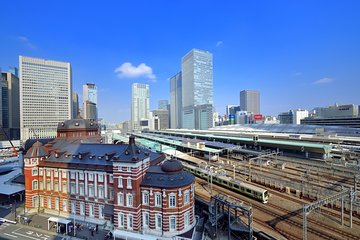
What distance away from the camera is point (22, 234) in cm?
3538

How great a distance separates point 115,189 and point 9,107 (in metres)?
A: 206

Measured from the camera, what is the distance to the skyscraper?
17789cm

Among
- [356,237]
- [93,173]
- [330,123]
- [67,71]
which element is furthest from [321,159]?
[67,71]

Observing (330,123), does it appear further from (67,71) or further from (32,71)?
(32,71)

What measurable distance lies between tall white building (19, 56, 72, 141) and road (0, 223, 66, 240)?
145 meters

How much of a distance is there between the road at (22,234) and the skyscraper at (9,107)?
180 m

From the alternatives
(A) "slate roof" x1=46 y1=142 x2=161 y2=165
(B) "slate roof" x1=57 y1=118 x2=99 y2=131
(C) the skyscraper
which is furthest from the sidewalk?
(C) the skyscraper

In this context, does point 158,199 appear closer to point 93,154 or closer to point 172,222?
point 172,222

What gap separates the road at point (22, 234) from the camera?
113 feet

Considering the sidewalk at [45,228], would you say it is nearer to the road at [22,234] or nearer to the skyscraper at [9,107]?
the road at [22,234]

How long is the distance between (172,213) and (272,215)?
1672 cm

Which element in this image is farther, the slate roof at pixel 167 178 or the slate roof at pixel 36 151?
the slate roof at pixel 36 151

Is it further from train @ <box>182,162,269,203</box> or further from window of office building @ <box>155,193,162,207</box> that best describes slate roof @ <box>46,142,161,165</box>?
train @ <box>182,162,269,203</box>

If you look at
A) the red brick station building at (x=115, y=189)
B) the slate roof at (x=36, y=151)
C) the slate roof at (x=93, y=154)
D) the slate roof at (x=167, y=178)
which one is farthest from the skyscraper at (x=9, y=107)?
the slate roof at (x=167, y=178)
